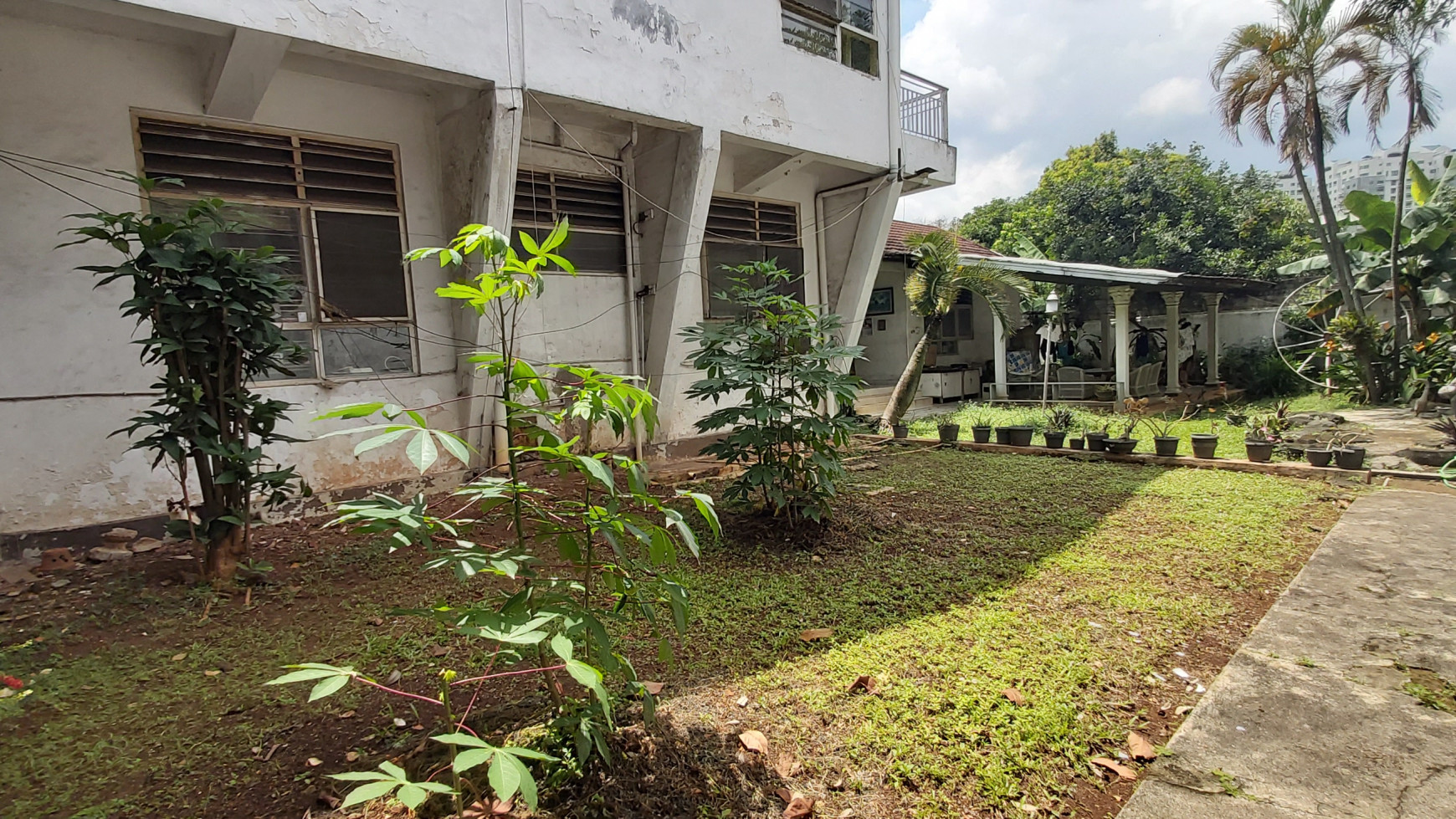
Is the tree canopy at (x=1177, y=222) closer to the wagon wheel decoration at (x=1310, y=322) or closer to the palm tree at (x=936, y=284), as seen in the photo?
the wagon wheel decoration at (x=1310, y=322)

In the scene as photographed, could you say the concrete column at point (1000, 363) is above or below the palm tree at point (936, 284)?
below

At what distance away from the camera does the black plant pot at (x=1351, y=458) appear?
6598 mm

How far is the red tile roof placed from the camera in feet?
48.1

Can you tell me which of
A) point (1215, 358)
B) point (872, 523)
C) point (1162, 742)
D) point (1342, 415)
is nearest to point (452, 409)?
point (872, 523)

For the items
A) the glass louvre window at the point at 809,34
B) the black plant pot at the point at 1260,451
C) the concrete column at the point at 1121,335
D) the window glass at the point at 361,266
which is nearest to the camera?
the window glass at the point at 361,266

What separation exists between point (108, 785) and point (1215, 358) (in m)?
18.0

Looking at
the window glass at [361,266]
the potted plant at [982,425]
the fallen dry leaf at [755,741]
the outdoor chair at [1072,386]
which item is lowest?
the fallen dry leaf at [755,741]

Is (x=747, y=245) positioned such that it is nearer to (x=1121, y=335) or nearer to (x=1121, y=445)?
(x=1121, y=445)

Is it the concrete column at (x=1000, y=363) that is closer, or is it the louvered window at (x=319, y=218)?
the louvered window at (x=319, y=218)

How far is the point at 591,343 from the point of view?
747 cm

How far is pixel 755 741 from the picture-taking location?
7.74ft

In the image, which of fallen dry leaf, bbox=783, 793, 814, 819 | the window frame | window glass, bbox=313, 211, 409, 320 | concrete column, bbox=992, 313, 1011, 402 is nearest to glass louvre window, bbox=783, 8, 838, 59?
the window frame

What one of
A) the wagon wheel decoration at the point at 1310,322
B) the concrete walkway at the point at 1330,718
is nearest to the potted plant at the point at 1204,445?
the concrete walkway at the point at 1330,718

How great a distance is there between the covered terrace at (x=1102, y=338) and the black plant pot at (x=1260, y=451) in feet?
12.7
